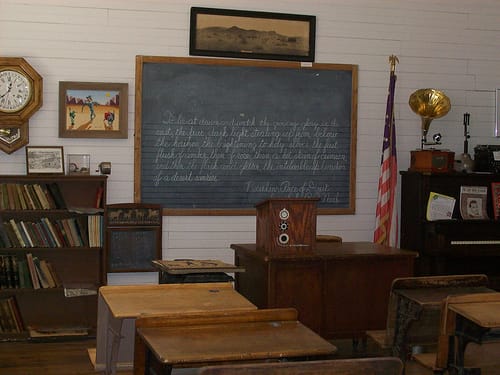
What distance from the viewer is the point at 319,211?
23.8 feet

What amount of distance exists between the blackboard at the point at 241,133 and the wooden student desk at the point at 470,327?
3425 millimetres

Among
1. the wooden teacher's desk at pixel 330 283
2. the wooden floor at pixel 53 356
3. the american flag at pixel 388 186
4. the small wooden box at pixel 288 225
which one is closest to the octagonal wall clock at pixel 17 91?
the wooden floor at pixel 53 356

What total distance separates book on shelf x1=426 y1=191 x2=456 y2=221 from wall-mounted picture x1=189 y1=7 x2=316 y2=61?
5.44ft

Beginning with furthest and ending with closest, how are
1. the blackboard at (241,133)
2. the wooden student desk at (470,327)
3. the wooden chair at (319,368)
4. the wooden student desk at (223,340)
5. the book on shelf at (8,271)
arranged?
1. the blackboard at (241,133)
2. the book on shelf at (8,271)
3. the wooden student desk at (470,327)
4. the wooden student desk at (223,340)
5. the wooden chair at (319,368)

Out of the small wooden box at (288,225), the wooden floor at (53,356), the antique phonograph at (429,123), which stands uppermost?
the antique phonograph at (429,123)

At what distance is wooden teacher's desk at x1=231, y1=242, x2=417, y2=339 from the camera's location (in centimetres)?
533

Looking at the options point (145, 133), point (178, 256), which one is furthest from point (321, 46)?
Result: point (178, 256)

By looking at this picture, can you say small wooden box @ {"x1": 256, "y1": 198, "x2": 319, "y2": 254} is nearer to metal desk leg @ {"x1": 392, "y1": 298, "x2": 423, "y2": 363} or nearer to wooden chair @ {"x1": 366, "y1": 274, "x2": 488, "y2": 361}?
wooden chair @ {"x1": 366, "y1": 274, "x2": 488, "y2": 361}

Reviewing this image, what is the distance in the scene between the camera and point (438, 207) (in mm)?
7027

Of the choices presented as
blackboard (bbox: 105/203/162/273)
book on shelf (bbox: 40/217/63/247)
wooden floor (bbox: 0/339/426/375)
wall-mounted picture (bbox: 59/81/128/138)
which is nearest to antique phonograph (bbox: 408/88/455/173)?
wooden floor (bbox: 0/339/426/375)

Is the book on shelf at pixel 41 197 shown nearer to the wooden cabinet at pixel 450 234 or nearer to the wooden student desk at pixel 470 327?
the wooden cabinet at pixel 450 234

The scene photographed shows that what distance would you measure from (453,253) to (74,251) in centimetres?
324

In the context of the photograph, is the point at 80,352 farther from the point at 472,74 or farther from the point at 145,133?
the point at 472,74

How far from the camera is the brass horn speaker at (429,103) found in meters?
7.16
